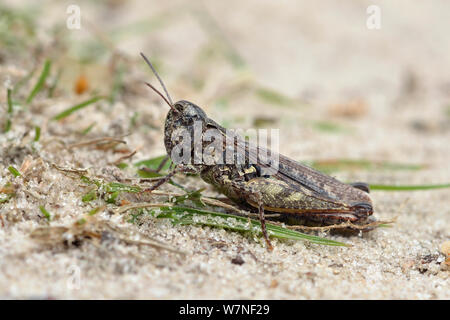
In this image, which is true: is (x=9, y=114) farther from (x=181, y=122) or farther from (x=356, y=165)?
(x=356, y=165)

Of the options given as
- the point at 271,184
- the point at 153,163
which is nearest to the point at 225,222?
the point at 271,184

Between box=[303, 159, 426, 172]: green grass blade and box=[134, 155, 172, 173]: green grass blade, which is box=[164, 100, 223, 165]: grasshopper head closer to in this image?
box=[134, 155, 172, 173]: green grass blade

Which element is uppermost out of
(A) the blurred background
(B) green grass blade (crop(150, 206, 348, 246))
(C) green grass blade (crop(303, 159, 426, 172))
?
(A) the blurred background

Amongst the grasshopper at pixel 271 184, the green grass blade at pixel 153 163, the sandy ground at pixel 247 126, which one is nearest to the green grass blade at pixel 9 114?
the sandy ground at pixel 247 126

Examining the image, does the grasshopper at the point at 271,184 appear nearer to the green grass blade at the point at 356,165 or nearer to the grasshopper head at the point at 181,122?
the grasshopper head at the point at 181,122

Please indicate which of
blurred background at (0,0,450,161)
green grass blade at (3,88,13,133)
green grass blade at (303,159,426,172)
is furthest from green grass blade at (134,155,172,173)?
green grass blade at (303,159,426,172)
